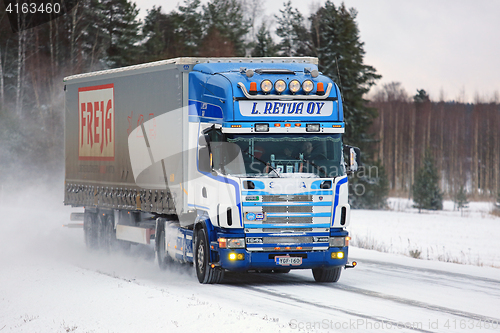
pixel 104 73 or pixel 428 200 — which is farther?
pixel 428 200

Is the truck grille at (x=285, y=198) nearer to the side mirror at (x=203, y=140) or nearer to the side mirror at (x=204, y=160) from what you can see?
the side mirror at (x=204, y=160)

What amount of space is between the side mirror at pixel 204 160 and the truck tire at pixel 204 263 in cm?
114

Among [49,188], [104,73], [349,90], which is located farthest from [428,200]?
[104,73]

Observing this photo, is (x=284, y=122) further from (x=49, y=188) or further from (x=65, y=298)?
(x=49, y=188)

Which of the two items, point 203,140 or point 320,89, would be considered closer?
point 320,89

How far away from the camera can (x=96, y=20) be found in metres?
55.7

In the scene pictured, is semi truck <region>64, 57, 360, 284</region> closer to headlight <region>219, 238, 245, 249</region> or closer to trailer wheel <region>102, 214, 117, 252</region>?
headlight <region>219, 238, 245, 249</region>

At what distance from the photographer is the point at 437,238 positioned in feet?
91.4

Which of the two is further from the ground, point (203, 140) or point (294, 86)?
point (294, 86)

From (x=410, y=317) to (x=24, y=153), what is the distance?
41.0m

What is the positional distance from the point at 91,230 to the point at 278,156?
903cm

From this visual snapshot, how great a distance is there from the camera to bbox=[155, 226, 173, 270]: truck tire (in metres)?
15.3

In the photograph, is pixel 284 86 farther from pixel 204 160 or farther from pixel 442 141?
pixel 442 141

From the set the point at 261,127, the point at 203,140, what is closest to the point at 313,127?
the point at 261,127
